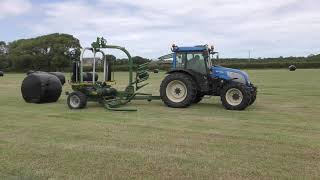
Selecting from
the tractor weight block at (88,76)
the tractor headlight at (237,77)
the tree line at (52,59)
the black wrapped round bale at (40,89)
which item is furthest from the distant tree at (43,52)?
the tractor headlight at (237,77)

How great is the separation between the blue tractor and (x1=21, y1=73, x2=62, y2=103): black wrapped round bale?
404cm

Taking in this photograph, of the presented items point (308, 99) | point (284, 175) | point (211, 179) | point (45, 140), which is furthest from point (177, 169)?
point (308, 99)

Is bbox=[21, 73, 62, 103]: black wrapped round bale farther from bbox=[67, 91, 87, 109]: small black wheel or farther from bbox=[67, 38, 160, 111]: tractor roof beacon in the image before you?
bbox=[67, 91, 87, 109]: small black wheel

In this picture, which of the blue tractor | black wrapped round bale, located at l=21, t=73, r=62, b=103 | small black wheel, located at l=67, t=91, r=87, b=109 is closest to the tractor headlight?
the blue tractor

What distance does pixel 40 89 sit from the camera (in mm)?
16656

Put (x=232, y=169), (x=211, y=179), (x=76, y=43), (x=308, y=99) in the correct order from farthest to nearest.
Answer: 1. (x=76, y=43)
2. (x=308, y=99)
3. (x=232, y=169)
4. (x=211, y=179)

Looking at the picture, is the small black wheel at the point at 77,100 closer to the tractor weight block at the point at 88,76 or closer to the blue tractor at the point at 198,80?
the tractor weight block at the point at 88,76

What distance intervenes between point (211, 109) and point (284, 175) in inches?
323

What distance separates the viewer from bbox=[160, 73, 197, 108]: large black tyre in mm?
15070

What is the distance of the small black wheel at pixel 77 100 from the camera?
1484 cm

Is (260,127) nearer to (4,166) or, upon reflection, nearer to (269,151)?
(269,151)

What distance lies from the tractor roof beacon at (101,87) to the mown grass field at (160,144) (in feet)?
3.39

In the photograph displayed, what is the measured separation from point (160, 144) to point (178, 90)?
6.94 metres

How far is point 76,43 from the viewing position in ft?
318
